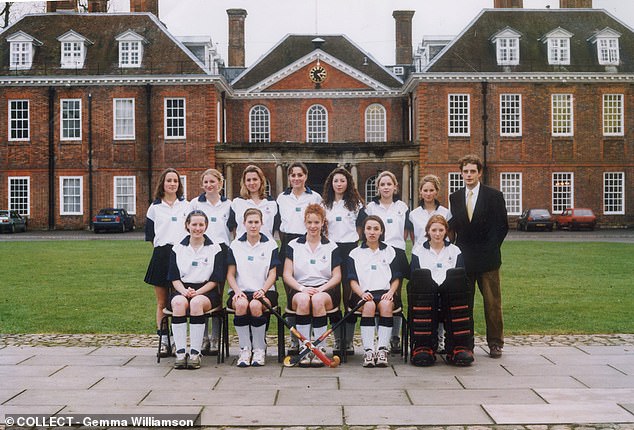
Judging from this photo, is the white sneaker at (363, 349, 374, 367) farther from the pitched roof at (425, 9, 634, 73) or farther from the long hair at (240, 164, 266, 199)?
the pitched roof at (425, 9, 634, 73)

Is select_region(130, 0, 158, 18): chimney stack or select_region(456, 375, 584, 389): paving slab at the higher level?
select_region(130, 0, 158, 18): chimney stack

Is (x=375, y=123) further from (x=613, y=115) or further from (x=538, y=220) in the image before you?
(x=613, y=115)

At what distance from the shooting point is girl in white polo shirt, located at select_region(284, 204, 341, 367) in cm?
802

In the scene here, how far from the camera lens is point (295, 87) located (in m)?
44.4

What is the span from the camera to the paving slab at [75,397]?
612 cm

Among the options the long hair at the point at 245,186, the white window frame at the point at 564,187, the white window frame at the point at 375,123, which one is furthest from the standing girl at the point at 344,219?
the white window frame at the point at 375,123

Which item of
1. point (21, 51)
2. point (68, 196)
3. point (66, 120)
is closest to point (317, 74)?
point (66, 120)

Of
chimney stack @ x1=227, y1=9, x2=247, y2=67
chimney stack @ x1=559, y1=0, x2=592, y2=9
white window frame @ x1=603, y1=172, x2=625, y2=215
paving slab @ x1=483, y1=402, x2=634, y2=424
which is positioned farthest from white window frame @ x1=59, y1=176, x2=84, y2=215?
paving slab @ x1=483, y1=402, x2=634, y2=424

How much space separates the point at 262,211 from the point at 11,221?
3295 centimetres

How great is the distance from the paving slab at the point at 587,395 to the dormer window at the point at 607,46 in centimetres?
3668

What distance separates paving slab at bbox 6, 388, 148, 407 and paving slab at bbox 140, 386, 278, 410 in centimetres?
14

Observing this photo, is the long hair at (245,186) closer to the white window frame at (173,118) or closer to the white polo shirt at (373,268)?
the white polo shirt at (373,268)

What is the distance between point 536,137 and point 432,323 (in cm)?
3359

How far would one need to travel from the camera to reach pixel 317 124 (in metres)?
44.6
